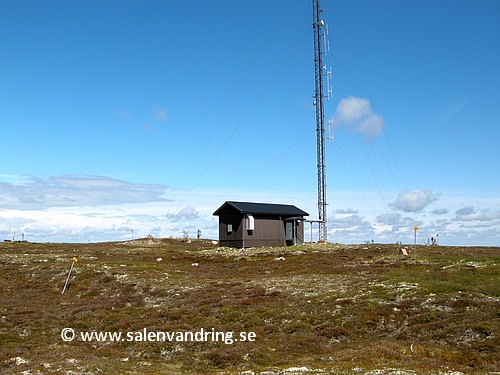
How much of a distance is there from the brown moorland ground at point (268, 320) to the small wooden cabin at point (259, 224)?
26.1 m

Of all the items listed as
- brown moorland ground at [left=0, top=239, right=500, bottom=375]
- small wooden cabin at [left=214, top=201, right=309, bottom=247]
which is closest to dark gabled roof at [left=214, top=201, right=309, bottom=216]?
small wooden cabin at [left=214, top=201, right=309, bottom=247]

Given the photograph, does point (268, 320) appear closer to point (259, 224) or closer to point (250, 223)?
point (250, 223)

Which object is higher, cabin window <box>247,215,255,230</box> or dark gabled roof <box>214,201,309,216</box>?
dark gabled roof <box>214,201,309,216</box>

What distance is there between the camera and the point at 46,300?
35031 millimetres

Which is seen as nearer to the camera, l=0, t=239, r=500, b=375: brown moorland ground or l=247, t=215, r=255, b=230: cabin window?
l=0, t=239, r=500, b=375: brown moorland ground

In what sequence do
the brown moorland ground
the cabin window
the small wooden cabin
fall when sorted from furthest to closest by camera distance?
the small wooden cabin → the cabin window → the brown moorland ground

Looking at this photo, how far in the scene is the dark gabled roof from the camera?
70.4 m

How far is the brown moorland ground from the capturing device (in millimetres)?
18578

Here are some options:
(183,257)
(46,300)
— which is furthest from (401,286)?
(183,257)

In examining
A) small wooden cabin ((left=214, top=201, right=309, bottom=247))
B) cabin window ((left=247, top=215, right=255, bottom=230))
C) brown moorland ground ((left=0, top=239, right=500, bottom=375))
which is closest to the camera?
brown moorland ground ((left=0, top=239, right=500, bottom=375))

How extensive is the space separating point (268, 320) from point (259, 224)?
4583 cm

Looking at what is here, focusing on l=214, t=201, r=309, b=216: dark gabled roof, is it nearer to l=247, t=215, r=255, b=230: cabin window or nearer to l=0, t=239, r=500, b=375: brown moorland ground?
l=247, t=215, r=255, b=230: cabin window

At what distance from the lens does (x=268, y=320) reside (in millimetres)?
25641

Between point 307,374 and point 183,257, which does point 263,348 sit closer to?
point 307,374
